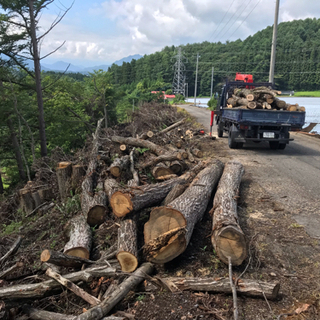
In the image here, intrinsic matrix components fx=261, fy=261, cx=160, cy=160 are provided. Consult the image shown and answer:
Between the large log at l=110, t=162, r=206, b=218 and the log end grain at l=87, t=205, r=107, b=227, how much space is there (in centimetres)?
63

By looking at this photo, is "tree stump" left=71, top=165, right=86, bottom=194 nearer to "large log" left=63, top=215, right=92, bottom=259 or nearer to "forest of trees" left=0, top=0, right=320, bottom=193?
"large log" left=63, top=215, right=92, bottom=259

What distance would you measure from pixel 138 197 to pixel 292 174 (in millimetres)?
4883

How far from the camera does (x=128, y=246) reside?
376 centimetres

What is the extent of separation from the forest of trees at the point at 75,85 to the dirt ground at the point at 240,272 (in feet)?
29.9

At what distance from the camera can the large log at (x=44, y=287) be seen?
3.33m

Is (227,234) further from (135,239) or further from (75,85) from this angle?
(75,85)

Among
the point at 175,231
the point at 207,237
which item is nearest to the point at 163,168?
the point at 207,237

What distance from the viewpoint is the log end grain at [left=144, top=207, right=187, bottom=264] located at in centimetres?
357

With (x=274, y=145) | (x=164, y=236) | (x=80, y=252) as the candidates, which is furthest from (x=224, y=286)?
(x=274, y=145)

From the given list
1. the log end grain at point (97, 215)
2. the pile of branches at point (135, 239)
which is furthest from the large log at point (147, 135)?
the log end grain at point (97, 215)

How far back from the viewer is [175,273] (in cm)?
353

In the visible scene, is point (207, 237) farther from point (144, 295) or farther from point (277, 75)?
point (277, 75)

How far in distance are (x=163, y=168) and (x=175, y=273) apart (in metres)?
3.56

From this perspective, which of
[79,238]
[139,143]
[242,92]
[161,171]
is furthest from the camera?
[242,92]
